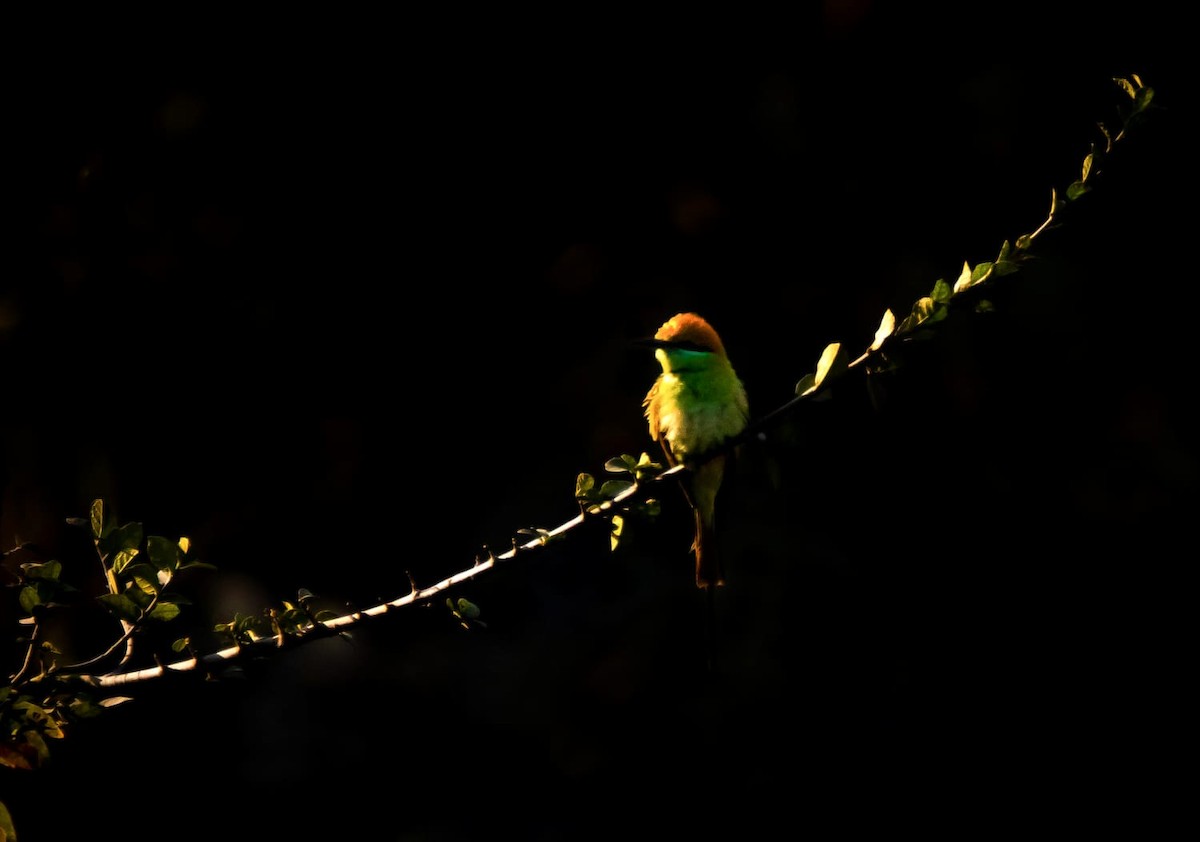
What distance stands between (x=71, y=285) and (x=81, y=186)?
201mm

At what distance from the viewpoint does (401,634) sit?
2.37 m

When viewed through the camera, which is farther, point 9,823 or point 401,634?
point 401,634

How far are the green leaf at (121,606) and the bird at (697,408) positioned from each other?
875mm

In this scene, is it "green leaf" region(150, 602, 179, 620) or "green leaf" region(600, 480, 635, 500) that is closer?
"green leaf" region(150, 602, 179, 620)

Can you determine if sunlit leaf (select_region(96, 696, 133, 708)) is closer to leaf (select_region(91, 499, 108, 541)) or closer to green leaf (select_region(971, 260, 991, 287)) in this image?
leaf (select_region(91, 499, 108, 541))

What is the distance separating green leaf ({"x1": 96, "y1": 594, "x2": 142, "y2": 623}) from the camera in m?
0.65

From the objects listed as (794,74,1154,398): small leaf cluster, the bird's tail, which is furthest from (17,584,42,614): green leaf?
the bird's tail

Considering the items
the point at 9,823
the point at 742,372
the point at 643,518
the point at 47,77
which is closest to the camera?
the point at 9,823

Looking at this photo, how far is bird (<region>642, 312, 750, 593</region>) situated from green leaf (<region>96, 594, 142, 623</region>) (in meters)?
0.87

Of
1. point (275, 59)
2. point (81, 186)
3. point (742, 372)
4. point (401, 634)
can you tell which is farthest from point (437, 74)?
point (401, 634)

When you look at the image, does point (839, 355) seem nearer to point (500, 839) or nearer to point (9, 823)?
point (9, 823)

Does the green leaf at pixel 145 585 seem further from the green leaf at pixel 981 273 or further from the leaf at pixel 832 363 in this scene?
the green leaf at pixel 981 273

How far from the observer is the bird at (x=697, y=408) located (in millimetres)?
1477

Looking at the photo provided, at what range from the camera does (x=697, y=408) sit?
149 centimetres
